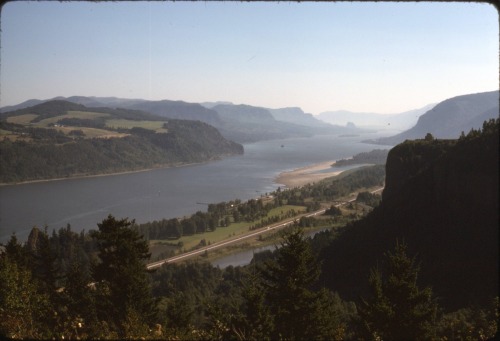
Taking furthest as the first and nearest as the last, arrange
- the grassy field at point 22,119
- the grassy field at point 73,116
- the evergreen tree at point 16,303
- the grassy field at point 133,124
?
the grassy field at point 133,124 < the grassy field at point 73,116 < the grassy field at point 22,119 < the evergreen tree at point 16,303

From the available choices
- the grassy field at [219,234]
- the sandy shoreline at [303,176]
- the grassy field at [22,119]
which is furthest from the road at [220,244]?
the grassy field at [22,119]

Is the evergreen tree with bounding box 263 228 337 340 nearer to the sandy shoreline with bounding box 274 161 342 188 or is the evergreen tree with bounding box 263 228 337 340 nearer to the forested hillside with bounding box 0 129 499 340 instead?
the forested hillside with bounding box 0 129 499 340

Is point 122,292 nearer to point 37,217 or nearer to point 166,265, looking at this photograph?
point 166,265

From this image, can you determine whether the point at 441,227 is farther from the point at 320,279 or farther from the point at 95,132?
the point at 95,132

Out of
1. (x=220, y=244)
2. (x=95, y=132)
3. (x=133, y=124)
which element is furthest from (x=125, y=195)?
(x=133, y=124)

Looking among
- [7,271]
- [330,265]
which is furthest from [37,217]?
[7,271]

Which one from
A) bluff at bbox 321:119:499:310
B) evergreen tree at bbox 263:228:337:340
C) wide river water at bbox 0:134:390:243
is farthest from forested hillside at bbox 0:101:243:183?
evergreen tree at bbox 263:228:337:340

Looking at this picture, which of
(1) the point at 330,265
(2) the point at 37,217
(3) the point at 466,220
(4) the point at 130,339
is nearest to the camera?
(4) the point at 130,339

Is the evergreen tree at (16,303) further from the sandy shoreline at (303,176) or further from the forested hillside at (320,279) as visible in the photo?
the sandy shoreline at (303,176)
